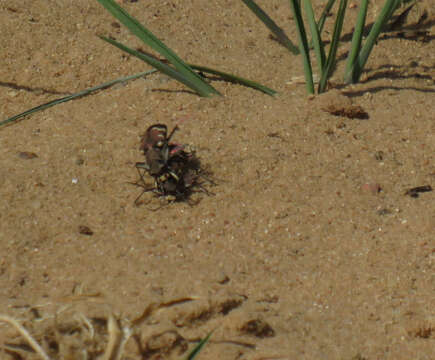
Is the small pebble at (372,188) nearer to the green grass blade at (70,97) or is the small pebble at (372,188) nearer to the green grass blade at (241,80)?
the green grass blade at (241,80)

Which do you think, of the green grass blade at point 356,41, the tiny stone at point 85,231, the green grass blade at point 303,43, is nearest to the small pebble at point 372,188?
the green grass blade at point 303,43

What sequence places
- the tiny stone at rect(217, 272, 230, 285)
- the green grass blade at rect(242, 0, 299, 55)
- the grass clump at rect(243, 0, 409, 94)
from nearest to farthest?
the tiny stone at rect(217, 272, 230, 285)
the grass clump at rect(243, 0, 409, 94)
the green grass blade at rect(242, 0, 299, 55)

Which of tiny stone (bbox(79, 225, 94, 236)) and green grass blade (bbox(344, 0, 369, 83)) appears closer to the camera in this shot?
tiny stone (bbox(79, 225, 94, 236))

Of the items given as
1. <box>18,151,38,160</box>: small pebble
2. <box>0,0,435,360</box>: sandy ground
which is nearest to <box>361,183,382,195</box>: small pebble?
<box>0,0,435,360</box>: sandy ground

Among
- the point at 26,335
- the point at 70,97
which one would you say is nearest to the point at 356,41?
the point at 70,97

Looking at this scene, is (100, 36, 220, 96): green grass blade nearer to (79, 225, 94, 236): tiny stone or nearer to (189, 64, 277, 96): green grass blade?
(189, 64, 277, 96): green grass blade

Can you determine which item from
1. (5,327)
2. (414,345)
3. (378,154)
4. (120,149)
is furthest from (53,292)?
(378,154)

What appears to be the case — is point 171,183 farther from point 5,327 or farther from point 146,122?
point 5,327
